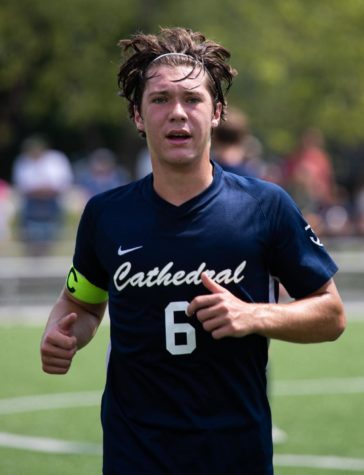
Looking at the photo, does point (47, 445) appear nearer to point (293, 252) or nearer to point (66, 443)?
point (66, 443)

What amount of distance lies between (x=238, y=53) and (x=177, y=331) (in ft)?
83.6

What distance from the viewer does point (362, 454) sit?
332 inches

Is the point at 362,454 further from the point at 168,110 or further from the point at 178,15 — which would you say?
the point at 178,15

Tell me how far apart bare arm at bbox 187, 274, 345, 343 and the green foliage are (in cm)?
2387

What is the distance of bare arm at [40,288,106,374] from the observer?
466 cm

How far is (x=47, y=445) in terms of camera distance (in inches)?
351

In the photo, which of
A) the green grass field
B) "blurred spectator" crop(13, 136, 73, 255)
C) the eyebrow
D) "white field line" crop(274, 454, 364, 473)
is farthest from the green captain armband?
"blurred spectator" crop(13, 136, 73, 255)

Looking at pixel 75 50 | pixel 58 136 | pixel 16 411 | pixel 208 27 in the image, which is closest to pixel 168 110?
pixel 16 411

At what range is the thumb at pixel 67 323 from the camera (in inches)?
183

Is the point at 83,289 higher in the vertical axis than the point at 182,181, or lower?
lower

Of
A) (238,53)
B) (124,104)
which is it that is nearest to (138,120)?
(124,104)

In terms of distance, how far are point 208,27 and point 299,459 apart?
22.4 meters

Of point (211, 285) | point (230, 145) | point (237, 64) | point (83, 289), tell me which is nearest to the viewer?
point (211, 285)

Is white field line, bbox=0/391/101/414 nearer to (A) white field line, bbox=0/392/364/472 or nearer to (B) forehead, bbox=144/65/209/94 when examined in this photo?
(A) white field line, bbox=0/392/364/472
